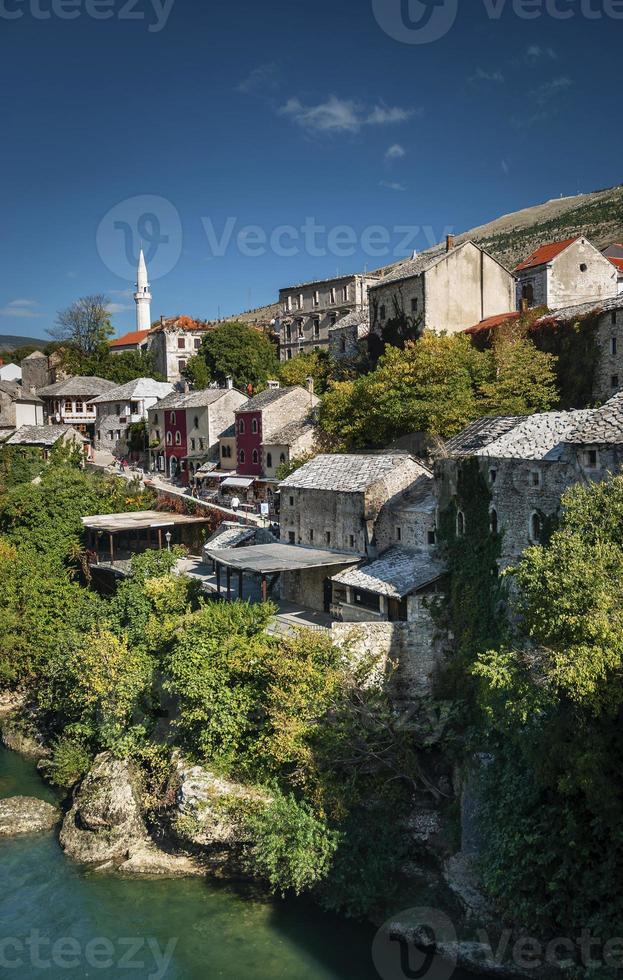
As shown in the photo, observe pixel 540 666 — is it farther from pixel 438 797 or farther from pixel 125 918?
pixel 125 918

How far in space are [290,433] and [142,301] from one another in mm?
59505

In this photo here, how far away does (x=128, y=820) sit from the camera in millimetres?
22547

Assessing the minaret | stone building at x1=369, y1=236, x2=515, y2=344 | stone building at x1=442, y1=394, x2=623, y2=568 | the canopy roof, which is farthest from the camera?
the minaret

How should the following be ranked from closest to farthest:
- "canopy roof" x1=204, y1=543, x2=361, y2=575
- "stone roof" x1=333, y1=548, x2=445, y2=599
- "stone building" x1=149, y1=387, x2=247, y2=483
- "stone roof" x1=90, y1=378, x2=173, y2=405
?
1. "stone roof" x1=333, y1=548, x2=445, y2=599
2. "canopy roof" x1=204, y1=543, x2=361, y2=575
3. "stone building" x1=149, y1=387, x2=247, y2=483
4. "stone roof" x1=90, y1=378, x2=173, y2=405

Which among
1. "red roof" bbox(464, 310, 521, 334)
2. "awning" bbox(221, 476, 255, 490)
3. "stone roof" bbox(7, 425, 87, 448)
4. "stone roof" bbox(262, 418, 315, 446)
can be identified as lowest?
"awning" bbox(221, 476, 255, 490)

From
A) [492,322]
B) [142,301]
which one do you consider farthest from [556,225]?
[492,322]

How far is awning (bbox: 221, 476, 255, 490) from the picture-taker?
42.7m

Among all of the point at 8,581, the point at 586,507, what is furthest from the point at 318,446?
the point at 586,507

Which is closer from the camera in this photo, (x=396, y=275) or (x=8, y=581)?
(x=8, y=581)

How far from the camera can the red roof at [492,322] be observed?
36.3 meters

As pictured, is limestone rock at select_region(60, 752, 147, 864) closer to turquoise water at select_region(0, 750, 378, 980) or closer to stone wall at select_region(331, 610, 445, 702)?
turquoise water at select_region(0, 750, 378, 980)

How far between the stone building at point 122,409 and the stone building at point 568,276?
29.6 m

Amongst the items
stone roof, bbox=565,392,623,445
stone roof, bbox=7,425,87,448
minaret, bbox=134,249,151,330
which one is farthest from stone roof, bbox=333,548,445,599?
minaret, bbox=134,249,151,330

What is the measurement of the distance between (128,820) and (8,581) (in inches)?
575
